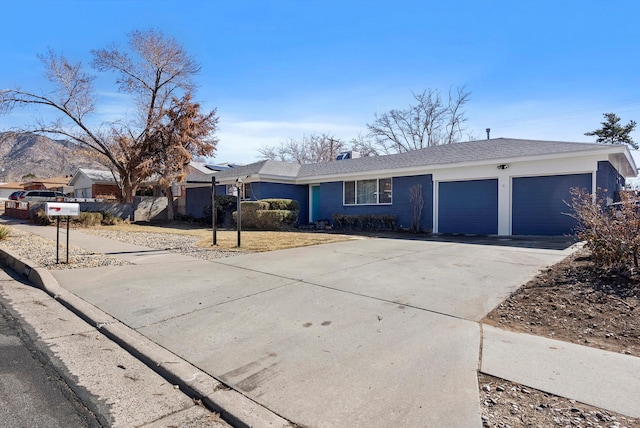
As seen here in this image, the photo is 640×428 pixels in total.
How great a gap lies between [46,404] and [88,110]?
22249 mm

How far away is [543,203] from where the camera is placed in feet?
41.8

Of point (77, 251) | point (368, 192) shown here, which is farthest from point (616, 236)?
point (368, 192)

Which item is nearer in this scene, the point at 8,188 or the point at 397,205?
the point at 397,205

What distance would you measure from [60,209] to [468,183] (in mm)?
13070

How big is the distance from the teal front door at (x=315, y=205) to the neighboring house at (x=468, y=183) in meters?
0.05

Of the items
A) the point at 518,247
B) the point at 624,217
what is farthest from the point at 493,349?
the point at 518,247

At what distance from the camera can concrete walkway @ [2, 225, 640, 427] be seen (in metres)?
2.79

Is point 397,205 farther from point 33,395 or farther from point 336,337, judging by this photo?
point 33,395

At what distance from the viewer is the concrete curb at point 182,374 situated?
104 inches

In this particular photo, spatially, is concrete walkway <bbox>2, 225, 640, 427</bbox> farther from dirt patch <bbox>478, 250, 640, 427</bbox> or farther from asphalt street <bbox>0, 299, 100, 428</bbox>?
asphalt street <bbox>0, 299, 100, 428</bbox>

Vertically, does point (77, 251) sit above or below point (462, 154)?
below

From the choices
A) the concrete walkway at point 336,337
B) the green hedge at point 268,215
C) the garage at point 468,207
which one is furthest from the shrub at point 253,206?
the concrete walkway at point 336,337

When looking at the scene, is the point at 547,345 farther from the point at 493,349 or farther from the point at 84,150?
the point at 84,150

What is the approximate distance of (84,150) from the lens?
27.8 metres
